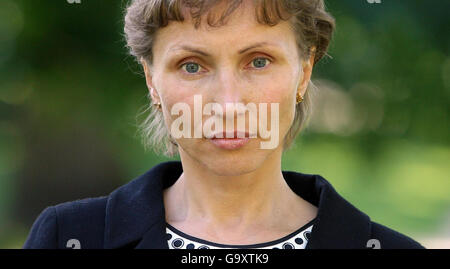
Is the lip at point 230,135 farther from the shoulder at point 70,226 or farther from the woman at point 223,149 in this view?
the shoulder at point 70,226

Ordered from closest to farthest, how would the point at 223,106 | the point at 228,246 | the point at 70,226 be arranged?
the point at 223,106 < the point at 228,246 < the point at 70,226

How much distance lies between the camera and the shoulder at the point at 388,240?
1843mm

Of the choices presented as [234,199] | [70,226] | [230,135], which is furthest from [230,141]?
[70,226]

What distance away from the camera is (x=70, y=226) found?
6.12 ft

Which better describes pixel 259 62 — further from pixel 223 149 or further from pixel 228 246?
pixel 228 246

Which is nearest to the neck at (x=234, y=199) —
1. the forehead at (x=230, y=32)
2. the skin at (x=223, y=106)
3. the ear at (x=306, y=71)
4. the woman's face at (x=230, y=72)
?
the skin at (x=223, y=106)

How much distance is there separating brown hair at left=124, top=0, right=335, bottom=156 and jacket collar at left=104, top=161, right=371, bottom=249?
0.24 meters

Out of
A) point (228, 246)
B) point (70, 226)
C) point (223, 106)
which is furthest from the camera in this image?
point (70, 226)

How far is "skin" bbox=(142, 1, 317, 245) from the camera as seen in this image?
165 cm

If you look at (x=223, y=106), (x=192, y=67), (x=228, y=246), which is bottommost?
(x=228, y=246)

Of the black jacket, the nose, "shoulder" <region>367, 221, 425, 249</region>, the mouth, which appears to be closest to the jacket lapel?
the black jacket

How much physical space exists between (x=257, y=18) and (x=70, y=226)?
0.86m
